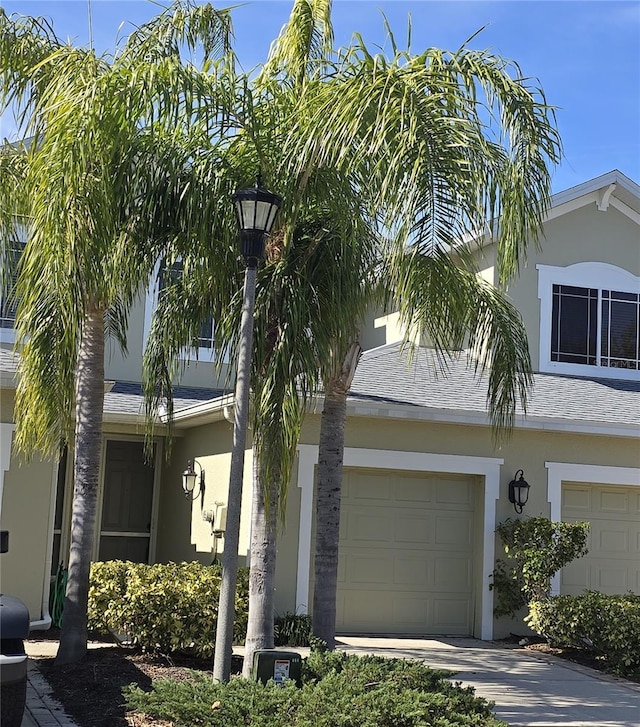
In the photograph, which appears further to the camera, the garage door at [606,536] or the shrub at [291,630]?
the garage door at [606,536]

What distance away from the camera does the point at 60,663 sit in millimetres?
9250

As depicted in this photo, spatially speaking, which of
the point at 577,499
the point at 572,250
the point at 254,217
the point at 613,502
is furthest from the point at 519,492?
the point at 254,217

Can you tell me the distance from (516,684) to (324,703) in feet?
13.2

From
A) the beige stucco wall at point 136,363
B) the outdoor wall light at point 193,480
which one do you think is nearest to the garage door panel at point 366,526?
the outdoor wall light at point 193,480

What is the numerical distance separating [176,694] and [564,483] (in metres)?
8.27

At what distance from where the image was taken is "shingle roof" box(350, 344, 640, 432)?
13.0 meters

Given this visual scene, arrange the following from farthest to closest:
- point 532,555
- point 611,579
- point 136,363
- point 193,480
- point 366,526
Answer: point 136,363 → point 193,480 → point 611,579 → point 366,526 → point 532,555

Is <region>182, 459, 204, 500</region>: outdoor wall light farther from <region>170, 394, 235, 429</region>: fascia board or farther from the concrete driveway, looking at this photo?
the concrete driveway

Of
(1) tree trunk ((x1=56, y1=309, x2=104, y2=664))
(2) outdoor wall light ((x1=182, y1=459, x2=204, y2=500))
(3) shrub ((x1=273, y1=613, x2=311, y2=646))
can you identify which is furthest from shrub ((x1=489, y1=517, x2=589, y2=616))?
(1) tree trunk ((x1=56, y1=309, x2=104, y2=664))

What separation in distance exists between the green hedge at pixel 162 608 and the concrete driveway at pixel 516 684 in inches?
29.9

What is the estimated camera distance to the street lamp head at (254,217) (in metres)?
7.54

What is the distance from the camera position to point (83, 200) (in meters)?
8.28

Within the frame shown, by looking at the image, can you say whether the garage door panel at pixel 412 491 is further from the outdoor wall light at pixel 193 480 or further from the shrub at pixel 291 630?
the outdoor wall light at pixel 193 480

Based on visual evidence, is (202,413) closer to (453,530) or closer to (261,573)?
(453,530)
